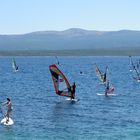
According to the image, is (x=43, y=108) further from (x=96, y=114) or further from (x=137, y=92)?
(x=137, y=92)

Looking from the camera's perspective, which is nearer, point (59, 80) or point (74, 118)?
point (74, 118)

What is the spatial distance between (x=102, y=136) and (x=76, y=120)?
30.4 feet

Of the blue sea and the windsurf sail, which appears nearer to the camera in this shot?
the blue sea

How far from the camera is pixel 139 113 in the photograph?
5841 cm

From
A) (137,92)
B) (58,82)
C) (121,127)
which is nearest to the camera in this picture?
(121,127)

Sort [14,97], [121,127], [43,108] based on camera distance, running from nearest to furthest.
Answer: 1. [121,127]
2. [43,108]
3. [14,97]

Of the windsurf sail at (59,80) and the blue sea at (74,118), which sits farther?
the windsurf sail at (59,80)

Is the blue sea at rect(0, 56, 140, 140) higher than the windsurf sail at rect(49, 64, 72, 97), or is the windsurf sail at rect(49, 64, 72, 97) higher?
the windsurf sail at rect(49, 64, 72, 97)

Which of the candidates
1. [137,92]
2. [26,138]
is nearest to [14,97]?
[137,92]

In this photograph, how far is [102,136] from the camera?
4431 centimetres

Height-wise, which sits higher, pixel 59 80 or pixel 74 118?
pixel 59 80

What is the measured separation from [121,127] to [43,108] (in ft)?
55.5

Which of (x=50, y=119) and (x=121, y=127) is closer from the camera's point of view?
(x=121, y=127)

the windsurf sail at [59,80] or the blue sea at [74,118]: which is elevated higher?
the windsurf sail at [59,80]
